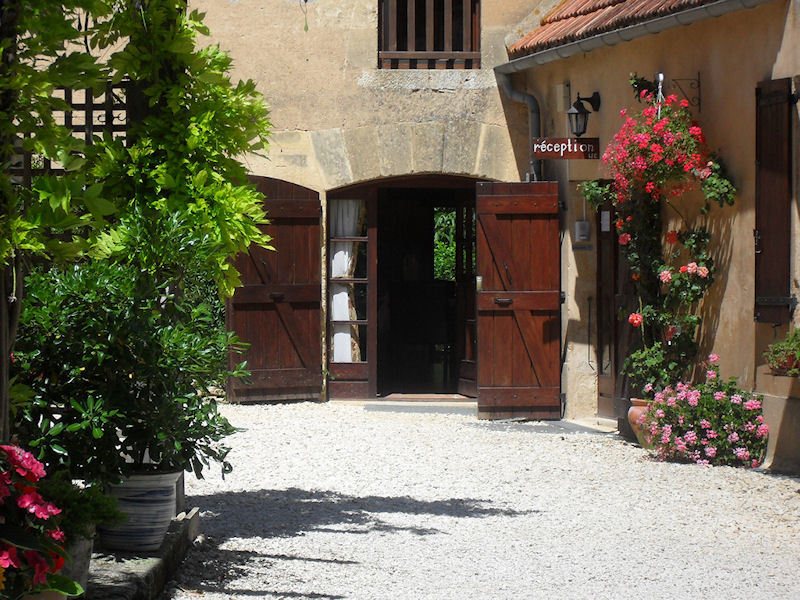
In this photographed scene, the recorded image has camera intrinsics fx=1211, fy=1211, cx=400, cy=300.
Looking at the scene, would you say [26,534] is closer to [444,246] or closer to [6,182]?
[6,182]

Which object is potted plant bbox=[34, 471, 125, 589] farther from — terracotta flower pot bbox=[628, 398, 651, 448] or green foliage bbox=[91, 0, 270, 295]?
terracotta flower pot bbox=[628, 398, 651, 448]

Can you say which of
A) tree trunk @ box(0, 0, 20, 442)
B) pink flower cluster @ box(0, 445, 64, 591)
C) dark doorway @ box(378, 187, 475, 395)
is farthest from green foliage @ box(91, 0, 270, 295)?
dark doorway @ box(378, 187, 475, 395)

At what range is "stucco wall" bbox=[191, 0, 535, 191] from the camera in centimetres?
1113

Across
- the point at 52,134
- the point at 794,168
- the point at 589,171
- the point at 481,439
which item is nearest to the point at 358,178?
the point at 589,171

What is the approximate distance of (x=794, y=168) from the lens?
7371mm

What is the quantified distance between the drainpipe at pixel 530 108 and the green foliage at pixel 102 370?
6483 mm

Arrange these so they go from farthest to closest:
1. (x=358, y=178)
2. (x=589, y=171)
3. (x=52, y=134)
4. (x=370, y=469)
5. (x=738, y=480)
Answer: (x=358, y=178)
(x=589, y=171)
(x=370, y=469)
(x=738, y=480)
(x=52, y=134)

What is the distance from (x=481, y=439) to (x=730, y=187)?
273 centimetres

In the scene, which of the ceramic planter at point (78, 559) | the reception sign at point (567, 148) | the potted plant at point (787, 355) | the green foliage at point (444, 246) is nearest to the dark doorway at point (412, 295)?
the green foliage at point (444, 246)

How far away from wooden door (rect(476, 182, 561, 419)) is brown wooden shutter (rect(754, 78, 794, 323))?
2906mm

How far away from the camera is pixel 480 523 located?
6219mm

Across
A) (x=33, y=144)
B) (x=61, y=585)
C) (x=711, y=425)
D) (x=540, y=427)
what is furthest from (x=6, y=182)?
(x=540, y=427)

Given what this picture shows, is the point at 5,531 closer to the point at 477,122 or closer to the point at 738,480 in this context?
the point at 738,480

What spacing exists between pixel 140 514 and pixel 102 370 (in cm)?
58
